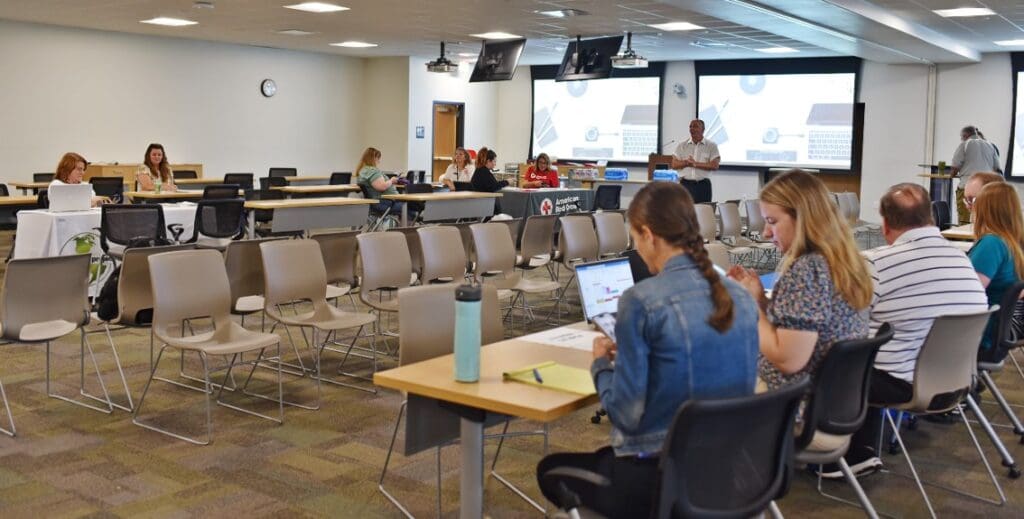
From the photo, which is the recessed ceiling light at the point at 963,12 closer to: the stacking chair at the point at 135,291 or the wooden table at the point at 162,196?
the wooden table at the point at 162,196

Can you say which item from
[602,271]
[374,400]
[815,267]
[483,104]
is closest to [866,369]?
[815,267]

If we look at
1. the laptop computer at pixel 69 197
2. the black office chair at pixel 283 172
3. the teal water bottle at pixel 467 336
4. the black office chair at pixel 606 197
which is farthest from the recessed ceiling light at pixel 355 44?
the teal water bottle at pixel 467 336

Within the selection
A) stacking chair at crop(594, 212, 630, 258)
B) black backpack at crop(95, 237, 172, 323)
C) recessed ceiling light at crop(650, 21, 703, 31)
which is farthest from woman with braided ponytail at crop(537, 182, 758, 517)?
recessed ceiling light at crop(650, 21, 703, 31)

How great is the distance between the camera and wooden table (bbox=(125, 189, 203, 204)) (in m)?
10.2

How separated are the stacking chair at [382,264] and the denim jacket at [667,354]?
3.73 m

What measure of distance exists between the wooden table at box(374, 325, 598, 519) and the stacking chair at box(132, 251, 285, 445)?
2.03 meters

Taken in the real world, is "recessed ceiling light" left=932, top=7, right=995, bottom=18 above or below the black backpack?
above

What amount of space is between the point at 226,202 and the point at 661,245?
7.42 metres

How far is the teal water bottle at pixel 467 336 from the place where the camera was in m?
2.93

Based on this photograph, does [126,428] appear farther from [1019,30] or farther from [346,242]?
[1019,30]

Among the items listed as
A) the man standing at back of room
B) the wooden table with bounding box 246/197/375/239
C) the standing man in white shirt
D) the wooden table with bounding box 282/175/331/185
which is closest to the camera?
the wooden table with bounding box 246/197/375/239

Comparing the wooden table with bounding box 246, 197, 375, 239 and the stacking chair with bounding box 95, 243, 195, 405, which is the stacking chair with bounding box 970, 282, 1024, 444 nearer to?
the stacking chair with bounding box 95, 243, 195, 405

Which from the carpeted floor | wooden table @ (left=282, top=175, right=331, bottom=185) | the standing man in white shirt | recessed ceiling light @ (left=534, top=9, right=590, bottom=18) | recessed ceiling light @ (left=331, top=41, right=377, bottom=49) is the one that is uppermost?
recessed ceiling light @ (left=331, top=41, right=377, bottom=49)

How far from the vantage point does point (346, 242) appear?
6.59m
